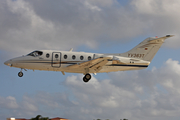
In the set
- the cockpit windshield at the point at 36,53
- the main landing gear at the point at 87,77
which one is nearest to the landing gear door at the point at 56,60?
the cockpit windshield at the point at 36,53

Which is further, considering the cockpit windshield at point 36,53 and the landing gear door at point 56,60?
the cockpit windshield at point 36,53

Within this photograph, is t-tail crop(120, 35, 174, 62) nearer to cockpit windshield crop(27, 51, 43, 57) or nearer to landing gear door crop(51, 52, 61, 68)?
landing gear door crop(51, 52, 61, 68)

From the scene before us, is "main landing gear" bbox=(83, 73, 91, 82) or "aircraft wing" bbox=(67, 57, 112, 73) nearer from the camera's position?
"aircraft wing" bbox=(67, 57, 112, 73)

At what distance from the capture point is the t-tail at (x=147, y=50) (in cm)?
2981

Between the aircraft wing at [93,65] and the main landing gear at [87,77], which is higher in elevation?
the aircraft wing at [93,65]

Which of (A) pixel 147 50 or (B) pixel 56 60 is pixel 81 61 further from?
(A) pixel 147 50

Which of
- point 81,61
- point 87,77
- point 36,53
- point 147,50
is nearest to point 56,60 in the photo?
point 36,53

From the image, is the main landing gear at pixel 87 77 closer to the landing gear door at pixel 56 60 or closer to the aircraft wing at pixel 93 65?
the aircraft wing at pixel 93 65

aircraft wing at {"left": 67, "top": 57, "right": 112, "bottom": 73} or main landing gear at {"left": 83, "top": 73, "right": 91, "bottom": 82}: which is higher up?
aircraft wing at {"left": 67, "top": 57, "right": 112, "bottom": 73}

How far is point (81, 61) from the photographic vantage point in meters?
28.0

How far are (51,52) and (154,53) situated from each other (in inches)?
466

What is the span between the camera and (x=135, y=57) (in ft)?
98.3

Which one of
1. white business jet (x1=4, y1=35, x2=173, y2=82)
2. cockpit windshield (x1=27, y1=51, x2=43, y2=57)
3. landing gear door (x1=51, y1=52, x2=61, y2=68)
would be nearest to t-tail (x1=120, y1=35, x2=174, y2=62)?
white business jet (x1=4, y1=35, x2=173, y2=82)

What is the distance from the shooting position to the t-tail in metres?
29.8
